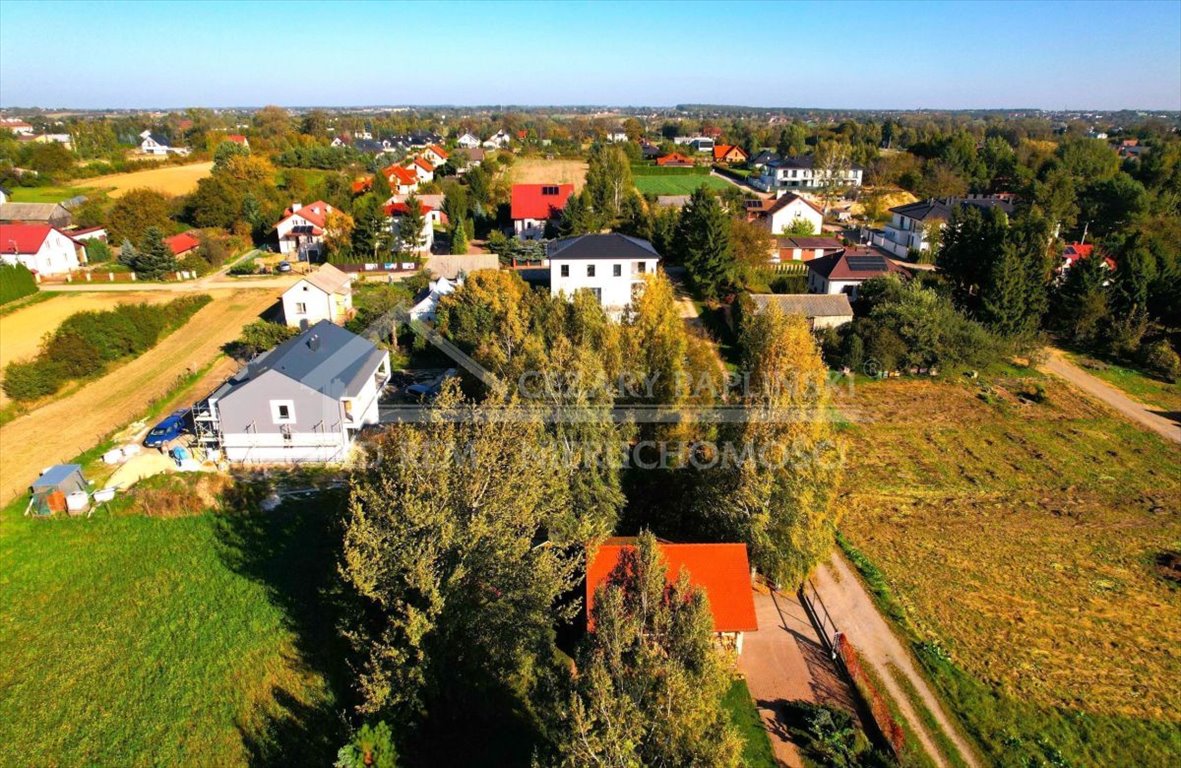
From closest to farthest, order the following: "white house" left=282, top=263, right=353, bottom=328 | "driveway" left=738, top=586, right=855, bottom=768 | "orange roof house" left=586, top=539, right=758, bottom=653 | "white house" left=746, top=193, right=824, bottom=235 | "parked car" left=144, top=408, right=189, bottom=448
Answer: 1. "driveway" left=738, top=586, right=855, bottom=768
2. "orange roof house" left=586, top=539, right=758, bottom=653
3. "parked car" left=144, top=408, right=189, bottom=448
4. "white house" left=282, top=263, right=353, bottom=328
5. "white house" left=746, top=193, right=824, bottom=235

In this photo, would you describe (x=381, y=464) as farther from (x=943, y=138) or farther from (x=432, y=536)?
(x=943, y=138)

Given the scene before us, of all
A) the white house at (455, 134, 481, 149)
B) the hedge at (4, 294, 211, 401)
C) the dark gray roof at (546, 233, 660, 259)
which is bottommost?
the hedge at (4, 294, 211, 401)

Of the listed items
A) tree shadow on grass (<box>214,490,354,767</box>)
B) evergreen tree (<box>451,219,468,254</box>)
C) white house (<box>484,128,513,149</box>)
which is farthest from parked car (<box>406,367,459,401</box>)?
white house (<box>484,128,513,149</box>)

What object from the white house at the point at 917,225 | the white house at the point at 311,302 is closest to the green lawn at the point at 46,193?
the white house at the point at 311,302

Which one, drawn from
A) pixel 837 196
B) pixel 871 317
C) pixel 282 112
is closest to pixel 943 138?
pixel 837 196

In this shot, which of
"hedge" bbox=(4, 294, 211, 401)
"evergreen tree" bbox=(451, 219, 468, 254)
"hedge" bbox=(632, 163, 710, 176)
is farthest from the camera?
"hedge" bbox=(632, 163, 710, 176)

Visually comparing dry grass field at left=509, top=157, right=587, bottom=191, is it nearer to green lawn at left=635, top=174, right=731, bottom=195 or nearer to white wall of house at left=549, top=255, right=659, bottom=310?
green lawn at left=635, top=174, right=731, bottom=195

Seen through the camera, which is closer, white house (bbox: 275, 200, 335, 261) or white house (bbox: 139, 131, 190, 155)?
white house (bbox: 275, 200, 335, 261)
